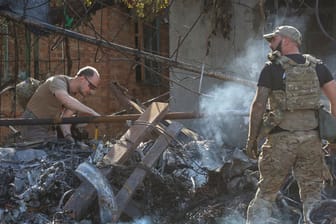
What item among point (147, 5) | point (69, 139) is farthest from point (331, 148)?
point (147, 5)

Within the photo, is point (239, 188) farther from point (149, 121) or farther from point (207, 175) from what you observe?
point (149, 121)

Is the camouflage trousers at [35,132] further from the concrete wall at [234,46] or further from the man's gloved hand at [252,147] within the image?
the man's gloved hand at [252,147]

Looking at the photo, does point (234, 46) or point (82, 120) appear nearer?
point (82, 120)

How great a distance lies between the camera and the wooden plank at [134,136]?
6.85 metres

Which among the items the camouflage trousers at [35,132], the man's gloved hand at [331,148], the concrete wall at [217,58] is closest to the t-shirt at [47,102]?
the camouflage trousers at [35,132]

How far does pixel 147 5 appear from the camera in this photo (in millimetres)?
10109

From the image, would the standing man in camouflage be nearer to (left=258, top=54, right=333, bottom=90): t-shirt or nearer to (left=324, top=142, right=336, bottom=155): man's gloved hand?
(left=258, top=54, right=333, bottom=90): t-shirt

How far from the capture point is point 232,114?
23.1 feet

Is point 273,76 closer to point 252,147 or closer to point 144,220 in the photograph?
point 252,147

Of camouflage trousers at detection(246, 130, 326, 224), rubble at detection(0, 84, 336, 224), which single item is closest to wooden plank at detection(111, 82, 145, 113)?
rubble at detection(0, 84, 336, 224)

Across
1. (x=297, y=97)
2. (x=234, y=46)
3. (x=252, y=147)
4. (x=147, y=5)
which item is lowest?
(x=252, y=147)

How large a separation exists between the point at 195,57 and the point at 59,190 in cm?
356

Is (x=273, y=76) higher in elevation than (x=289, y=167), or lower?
higher

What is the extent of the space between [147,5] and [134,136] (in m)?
3.71
